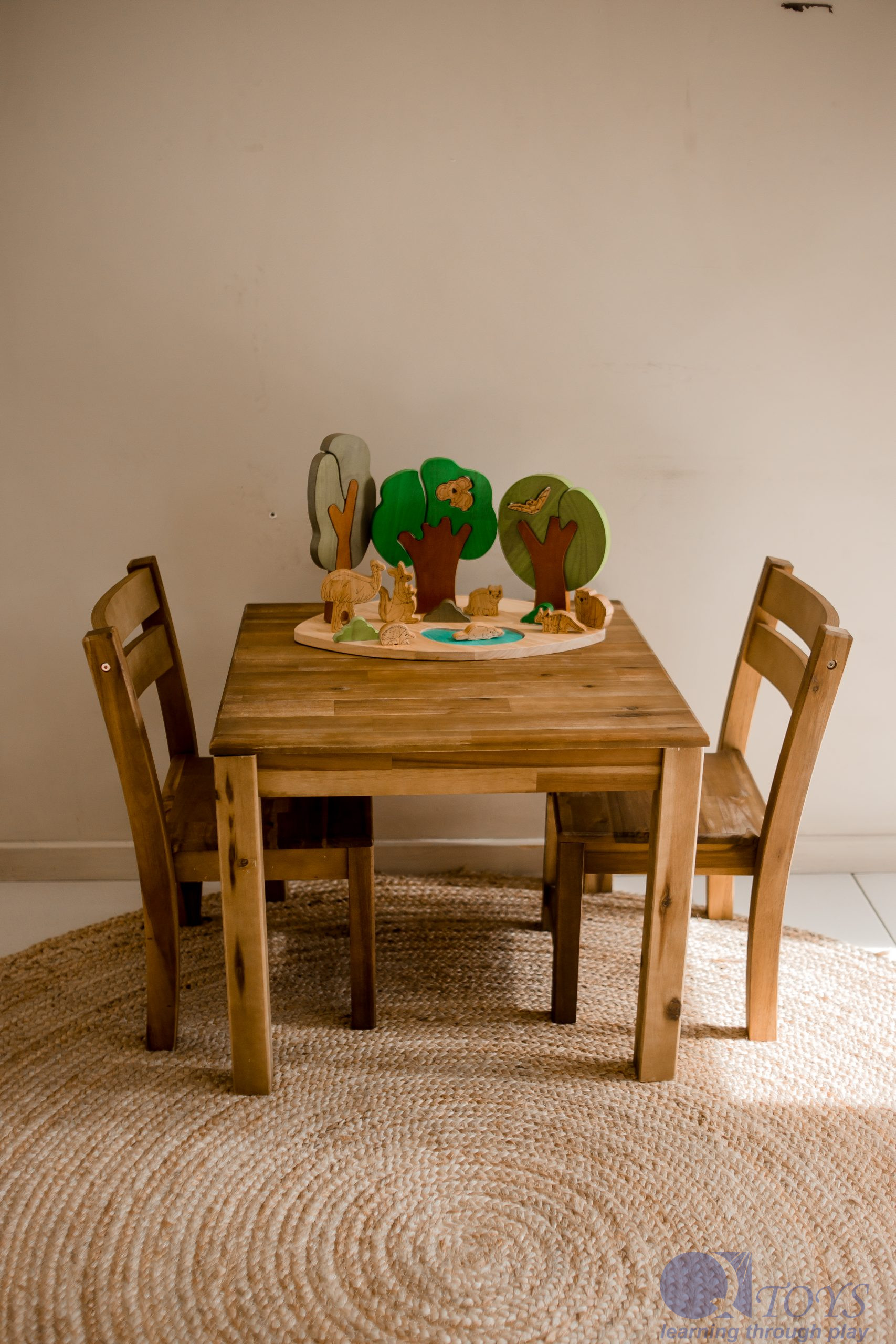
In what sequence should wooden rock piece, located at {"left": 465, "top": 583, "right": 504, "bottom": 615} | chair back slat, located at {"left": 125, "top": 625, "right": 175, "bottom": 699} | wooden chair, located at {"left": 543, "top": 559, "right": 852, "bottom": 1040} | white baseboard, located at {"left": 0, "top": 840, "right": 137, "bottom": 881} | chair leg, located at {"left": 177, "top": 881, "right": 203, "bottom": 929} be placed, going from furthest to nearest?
white baseboard, located at {"left": 0, "top": 840, "right": 137, "bottom": 881}, chair leg, located at {"left": 177, "top": 881, "right": 203, "bottom": 929}, wooden rock piece, located at {"left": 465, "top": 583, "right": 504, "bottom": 615}, chair back slat, located at {"left": 125, "top": 625, "right": 175, "bottom": 699}, wooden chair, located at {"left": 543, "top": 559, "right": 852, "bottom": 1040}

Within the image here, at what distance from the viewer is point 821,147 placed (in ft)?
6.33

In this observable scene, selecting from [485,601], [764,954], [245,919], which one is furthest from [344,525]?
[764,954]

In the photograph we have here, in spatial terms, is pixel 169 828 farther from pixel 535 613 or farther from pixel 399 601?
pixel 535 613

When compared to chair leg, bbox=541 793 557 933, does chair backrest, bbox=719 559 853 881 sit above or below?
above

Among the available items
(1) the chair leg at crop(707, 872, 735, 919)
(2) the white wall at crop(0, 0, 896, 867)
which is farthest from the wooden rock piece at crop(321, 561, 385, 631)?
(1) the chair leg at crop(707, 872, 735, 919)

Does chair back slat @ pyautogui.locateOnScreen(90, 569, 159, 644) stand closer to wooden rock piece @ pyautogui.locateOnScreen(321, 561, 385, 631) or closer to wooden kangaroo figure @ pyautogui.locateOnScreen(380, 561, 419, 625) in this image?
wooden rock piece @ pyautogui.locateOnScreen(321, 561, 385, 631)

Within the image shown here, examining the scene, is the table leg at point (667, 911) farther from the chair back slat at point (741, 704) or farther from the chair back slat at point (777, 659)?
the chair back slat at point (741, 704)

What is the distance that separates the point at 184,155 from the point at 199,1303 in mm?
1885

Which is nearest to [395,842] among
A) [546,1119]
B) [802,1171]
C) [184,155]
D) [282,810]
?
[282,810]

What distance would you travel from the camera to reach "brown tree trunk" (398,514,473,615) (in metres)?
1.83

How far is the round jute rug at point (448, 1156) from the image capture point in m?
1.25

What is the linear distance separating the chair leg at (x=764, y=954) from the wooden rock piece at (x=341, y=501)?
895 millimetres

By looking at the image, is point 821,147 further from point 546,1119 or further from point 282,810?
point 546,1119

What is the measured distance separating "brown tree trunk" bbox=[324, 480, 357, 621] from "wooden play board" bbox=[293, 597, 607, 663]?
72 mm
